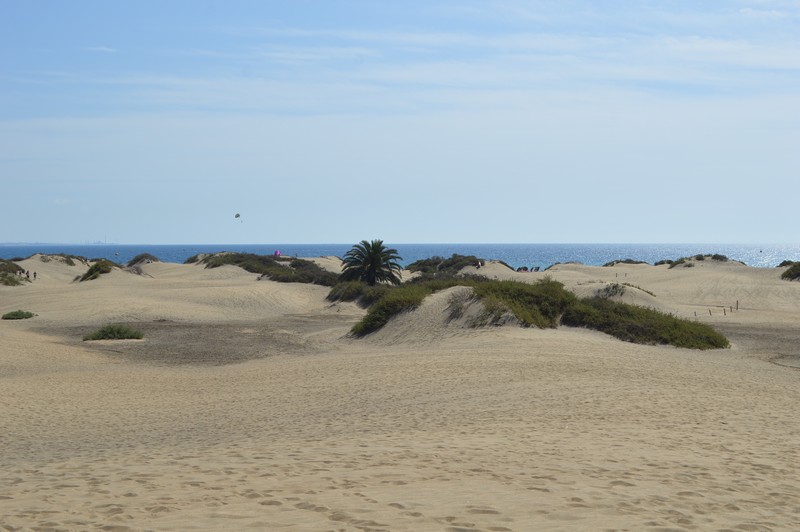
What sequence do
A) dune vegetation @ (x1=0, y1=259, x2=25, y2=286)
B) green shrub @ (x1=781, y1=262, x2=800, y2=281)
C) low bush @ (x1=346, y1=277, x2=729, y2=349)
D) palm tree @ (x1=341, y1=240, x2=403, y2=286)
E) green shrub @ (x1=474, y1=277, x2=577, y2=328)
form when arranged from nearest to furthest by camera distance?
low bush @ (x1=346, y1=277, x2=729, y2=349)
green shrub @ (x1=474, y1=277, x2=577, y2=328)
palm tree @ (x1=341, y1=240, x2=403, y2=286)
dune vegetation @ (x1=0, y1=259, x2=25, y2=286)
green shrub @ (x1=781, y1=262, x2=800, y2=281)

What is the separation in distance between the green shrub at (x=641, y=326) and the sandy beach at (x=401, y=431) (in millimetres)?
746

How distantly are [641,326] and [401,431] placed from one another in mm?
19420

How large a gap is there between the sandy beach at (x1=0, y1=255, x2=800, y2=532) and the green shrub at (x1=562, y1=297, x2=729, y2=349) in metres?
0.75

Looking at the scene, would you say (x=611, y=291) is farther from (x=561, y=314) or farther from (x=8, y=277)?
(x=8, y=277)

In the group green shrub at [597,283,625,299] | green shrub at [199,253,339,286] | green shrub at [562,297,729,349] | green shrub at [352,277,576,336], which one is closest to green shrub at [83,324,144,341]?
green shrub at [352,277,576,336]

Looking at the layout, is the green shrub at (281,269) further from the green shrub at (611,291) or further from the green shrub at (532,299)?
the green shrub at (532,299)

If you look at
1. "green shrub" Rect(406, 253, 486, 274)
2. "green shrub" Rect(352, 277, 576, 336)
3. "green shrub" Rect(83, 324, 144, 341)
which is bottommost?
"green shrub" Rect(83, 324, 144, 341)

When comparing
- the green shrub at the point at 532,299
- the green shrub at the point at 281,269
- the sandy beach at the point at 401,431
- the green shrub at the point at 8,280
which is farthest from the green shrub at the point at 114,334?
the green shrub at the point at 8,280

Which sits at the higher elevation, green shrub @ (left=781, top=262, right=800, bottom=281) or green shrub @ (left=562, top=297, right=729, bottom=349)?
green shrub @ (left=781, top=262, right=800, bottom=281)

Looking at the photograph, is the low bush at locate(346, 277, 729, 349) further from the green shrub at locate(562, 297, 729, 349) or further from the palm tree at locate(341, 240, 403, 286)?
the palm tree at locate(341, 240, 403, 286)

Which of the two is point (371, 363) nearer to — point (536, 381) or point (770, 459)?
point (536, 381)

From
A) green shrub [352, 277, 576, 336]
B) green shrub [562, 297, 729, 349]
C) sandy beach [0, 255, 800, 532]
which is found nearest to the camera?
sandy beach [0, 255, 800, 532]

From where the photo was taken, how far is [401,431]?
42.0 feet

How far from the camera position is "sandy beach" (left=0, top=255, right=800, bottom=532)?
7887 mm
